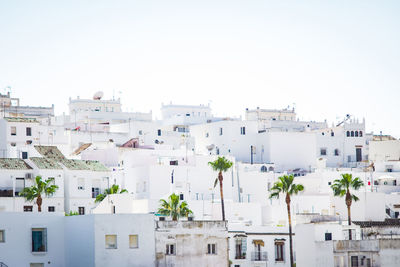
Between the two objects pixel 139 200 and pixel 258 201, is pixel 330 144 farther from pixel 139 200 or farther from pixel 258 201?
pixel 139 200

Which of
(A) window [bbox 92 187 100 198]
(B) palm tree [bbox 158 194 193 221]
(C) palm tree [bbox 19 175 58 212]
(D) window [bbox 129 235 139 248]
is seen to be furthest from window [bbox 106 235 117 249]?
(A) window [bbox 92 187 100 198]

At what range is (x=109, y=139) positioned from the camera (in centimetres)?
9631

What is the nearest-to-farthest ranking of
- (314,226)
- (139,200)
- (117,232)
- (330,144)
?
(117,232) → (314,226) → (139,200) → (330,144)

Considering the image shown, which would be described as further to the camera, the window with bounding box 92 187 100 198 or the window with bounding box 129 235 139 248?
the window with bounding box 92 187 100 198

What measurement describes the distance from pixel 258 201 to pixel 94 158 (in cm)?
1493

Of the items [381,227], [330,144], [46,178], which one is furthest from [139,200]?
[330,144]

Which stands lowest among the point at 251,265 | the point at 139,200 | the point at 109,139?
the point at 251,265

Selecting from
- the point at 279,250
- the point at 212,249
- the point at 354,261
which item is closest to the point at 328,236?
the point at 354,261

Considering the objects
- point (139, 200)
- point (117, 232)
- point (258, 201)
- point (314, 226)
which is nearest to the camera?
point (117, 232)

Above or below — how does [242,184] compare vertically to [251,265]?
above

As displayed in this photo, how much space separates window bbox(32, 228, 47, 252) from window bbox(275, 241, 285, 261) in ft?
67.2

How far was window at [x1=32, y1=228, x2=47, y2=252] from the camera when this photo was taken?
52156mm

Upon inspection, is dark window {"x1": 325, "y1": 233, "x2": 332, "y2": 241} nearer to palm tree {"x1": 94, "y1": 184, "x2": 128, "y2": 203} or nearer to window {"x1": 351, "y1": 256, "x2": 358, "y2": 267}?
window {"x1": 351, "y1": 256, "x2": 358, "y2": 267}

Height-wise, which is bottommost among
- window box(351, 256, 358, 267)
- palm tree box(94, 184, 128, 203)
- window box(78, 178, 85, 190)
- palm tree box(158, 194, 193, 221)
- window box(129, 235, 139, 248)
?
window box(351, 256, 358, 267)
